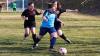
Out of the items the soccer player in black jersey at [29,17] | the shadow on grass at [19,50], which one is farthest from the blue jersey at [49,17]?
the soccer player in black jersey at [29,17]

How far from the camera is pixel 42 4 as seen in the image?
64.6m

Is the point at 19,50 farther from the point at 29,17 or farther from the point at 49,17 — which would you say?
the point at 29,17

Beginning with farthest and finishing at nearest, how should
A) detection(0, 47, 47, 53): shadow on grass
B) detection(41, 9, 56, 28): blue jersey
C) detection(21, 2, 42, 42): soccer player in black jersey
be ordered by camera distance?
1. detection(21, 2, 42, 42): soccer player in black jersey
2. detection(0, 47, 47, 53): shadow on grass
3. detection(41, 9, 56, 28): blue jersey

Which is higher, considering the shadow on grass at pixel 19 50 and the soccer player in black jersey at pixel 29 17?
the soccer player in black jersey at pixel 29 17

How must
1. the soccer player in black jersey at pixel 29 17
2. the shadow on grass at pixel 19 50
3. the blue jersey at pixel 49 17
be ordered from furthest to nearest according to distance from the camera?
the soccer player in black jersey at pixel 29 17 → the shadow on grass at pixel 19 50 → the blue jersey at pixel 49 17

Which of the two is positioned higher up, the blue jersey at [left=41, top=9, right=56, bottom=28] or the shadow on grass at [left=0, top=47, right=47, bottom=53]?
the blue jersey at [left=41, top=9, right=56, bottom=28]

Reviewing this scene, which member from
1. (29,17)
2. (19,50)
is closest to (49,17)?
(19,50)

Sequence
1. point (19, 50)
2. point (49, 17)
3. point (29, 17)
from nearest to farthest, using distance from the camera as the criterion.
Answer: point (49, 17) → point (19, 50) → point (29, 17)

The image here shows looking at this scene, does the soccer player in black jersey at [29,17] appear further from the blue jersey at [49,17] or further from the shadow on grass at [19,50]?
the blue jersey at [49,17]

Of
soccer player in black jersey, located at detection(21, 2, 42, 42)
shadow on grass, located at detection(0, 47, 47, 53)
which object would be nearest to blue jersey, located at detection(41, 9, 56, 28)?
shadow on grass, located at detection(0, 47, 47, 53)

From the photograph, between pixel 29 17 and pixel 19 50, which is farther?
pixel 29 17

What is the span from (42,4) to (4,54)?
163ft

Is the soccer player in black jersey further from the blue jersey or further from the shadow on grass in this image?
the blue jersey

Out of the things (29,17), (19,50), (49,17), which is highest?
(49,17)
